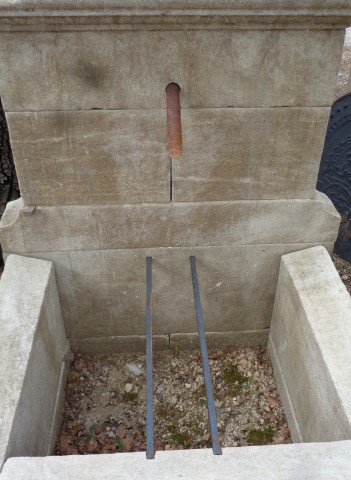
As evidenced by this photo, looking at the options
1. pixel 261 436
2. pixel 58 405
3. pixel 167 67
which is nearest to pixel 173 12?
pixel 167 67

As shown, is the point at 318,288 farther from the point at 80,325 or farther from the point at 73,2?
the point at 73,2

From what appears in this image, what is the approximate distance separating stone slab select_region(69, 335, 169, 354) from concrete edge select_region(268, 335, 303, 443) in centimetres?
97

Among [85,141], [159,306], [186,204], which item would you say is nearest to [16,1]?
[85,141]

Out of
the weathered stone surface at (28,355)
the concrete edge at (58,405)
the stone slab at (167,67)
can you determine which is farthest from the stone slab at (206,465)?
the stone slab at (167,67)

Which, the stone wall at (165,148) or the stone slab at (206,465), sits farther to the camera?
the stone wall at (165,148)

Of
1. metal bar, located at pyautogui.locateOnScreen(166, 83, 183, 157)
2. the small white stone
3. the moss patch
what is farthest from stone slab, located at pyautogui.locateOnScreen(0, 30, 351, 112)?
the moss patch

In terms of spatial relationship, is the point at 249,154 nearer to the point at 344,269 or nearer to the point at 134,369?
the point at 134,369

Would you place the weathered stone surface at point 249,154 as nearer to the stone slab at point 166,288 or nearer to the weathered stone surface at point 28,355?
the stone slab at point 166,288

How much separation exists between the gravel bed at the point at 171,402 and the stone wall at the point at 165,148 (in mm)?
324

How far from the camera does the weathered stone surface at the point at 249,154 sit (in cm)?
310

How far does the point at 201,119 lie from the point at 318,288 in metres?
1.46

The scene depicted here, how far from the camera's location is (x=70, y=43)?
2748 mm

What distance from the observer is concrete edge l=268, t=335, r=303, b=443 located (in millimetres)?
3389

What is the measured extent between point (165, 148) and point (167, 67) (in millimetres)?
558
